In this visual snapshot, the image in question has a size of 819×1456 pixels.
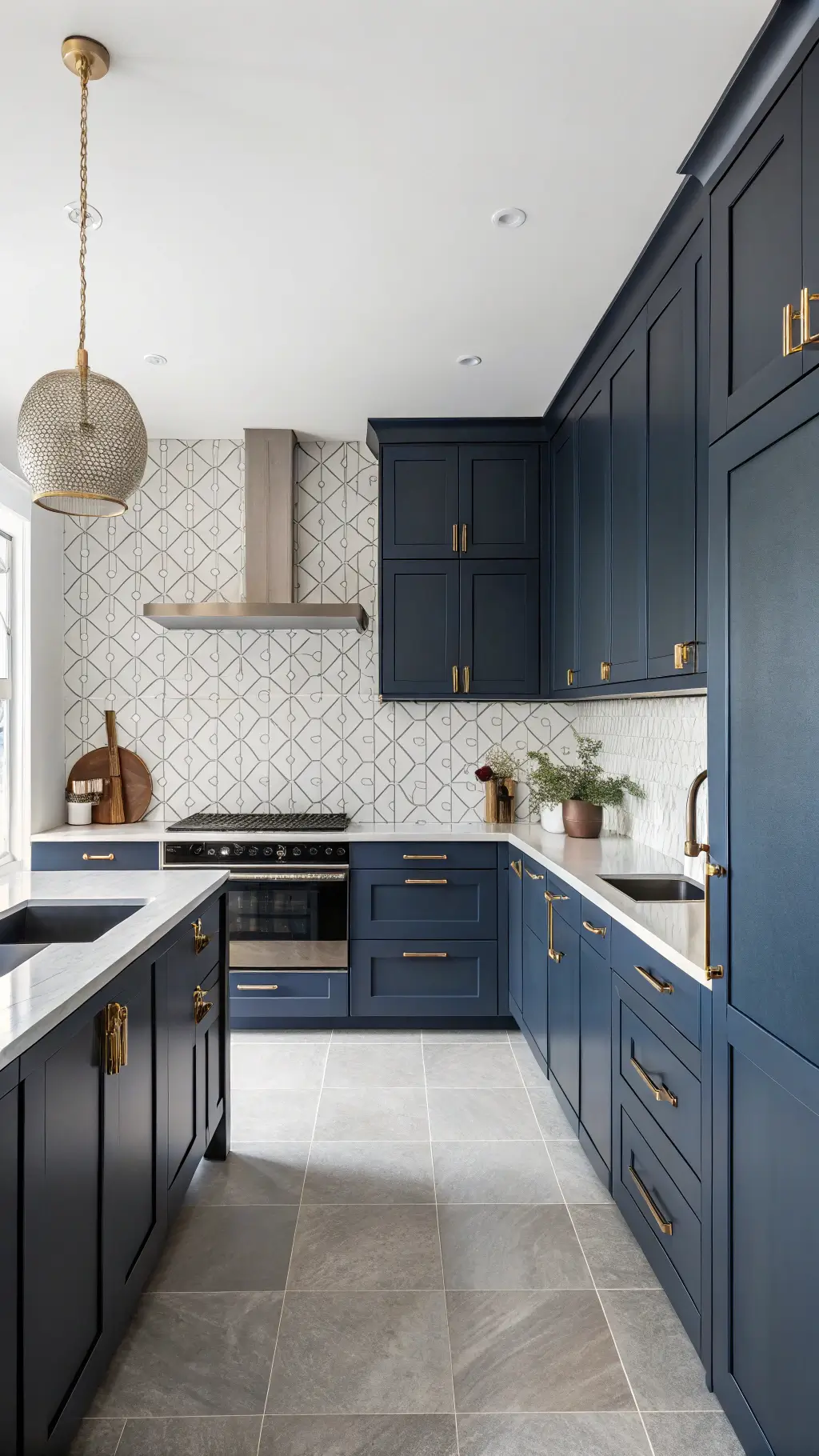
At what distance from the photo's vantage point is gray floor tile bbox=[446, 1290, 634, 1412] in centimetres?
168

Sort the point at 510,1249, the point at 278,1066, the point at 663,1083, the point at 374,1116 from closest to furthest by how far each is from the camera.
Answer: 1. the point at 663,1083
2. the point at 510,1249
3. the point at 374,1116
4. the point at 278,1066

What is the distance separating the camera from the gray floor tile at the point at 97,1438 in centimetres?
155

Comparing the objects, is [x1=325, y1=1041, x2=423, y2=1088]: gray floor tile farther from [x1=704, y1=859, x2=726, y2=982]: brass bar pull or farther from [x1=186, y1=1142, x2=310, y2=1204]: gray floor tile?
[x1=704, y1=859, x2=726, y2=982]: brass bar pull

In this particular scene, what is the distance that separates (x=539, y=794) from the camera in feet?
12.8

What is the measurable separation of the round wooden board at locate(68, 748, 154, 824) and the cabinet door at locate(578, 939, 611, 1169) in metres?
2.50

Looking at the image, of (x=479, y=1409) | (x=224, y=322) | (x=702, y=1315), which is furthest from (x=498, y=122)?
(x=479, y=1409)

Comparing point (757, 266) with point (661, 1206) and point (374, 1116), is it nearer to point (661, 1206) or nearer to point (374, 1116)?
point (661, 1206)

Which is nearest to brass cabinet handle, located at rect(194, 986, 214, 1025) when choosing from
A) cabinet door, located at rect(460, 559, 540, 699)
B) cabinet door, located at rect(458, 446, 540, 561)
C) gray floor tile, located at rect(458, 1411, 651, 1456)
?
gray floor tile, located at rect(458, 1411, 651, 1456)

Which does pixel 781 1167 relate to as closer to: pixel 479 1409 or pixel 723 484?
pixel 479 1409

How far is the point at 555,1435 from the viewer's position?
1595 mm

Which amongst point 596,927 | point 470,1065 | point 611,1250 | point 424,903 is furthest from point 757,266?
point 470,1065

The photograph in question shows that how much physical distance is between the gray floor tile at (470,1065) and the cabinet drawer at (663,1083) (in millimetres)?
1159

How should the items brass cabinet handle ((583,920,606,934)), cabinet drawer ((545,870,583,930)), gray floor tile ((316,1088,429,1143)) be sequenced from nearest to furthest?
brass cabinet handle ((583,920,606,934)) → cabinet drawer ((545,870,583,930)) → gray floor tile ((316,1088,429,1143))

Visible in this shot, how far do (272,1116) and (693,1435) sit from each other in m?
1.69
